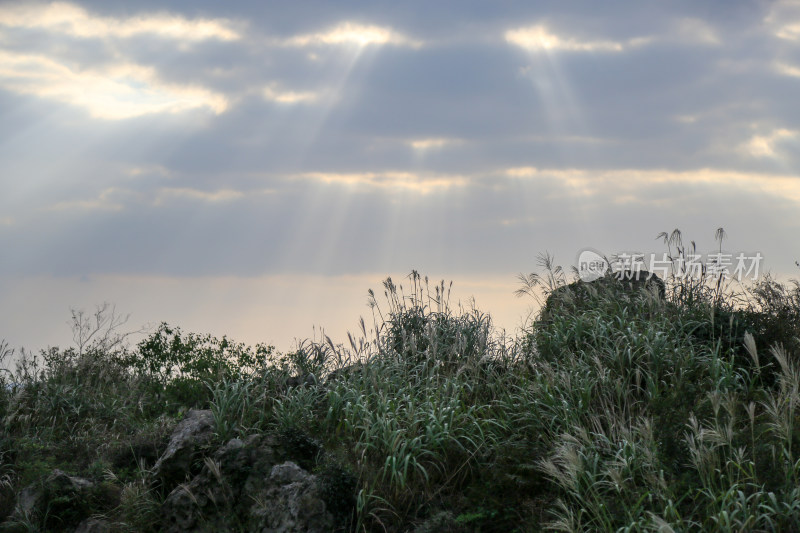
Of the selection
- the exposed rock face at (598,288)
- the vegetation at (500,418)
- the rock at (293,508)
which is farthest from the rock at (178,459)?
the exposed rock face at (598,288)

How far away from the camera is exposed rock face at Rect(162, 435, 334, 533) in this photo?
21.3 feet

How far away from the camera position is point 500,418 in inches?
313

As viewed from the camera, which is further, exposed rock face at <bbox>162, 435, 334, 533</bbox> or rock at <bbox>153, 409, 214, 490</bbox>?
rock at <bbox>153, 409, 214, 490</bbox>

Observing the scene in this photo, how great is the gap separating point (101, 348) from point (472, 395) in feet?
26.2

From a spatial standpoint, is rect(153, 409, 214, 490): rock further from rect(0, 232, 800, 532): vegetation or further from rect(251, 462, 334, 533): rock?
rect(251, 462, 334, 533): rock

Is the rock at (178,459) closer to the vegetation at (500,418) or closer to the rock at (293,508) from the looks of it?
the vegetation at (500,418)

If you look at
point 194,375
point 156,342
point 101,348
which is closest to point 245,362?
point 194,375

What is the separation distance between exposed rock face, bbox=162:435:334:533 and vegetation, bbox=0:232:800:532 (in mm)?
258

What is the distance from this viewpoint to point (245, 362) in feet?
42.0

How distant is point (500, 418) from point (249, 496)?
293cm

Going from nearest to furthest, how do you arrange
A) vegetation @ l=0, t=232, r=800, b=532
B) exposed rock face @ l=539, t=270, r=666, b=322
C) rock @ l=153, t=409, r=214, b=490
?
vegetation @ l=0, t=232, r=800, b=532
rock @ l=153, t=409, r=214, b=490
exposed rock face @ l=539, t=270, r=666, b=322

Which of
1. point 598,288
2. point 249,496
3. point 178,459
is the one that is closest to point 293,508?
point 249,496

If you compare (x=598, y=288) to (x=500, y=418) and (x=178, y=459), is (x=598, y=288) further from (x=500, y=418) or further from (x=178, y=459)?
(x=178, y=459)

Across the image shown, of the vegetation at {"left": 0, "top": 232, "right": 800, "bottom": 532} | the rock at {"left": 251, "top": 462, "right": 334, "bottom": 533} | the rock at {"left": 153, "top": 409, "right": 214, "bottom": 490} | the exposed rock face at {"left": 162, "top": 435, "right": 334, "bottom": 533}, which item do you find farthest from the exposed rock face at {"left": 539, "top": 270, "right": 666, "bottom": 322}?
the rock at {"left": 153, "top": 409, "right": 214, "bottom": 490}
